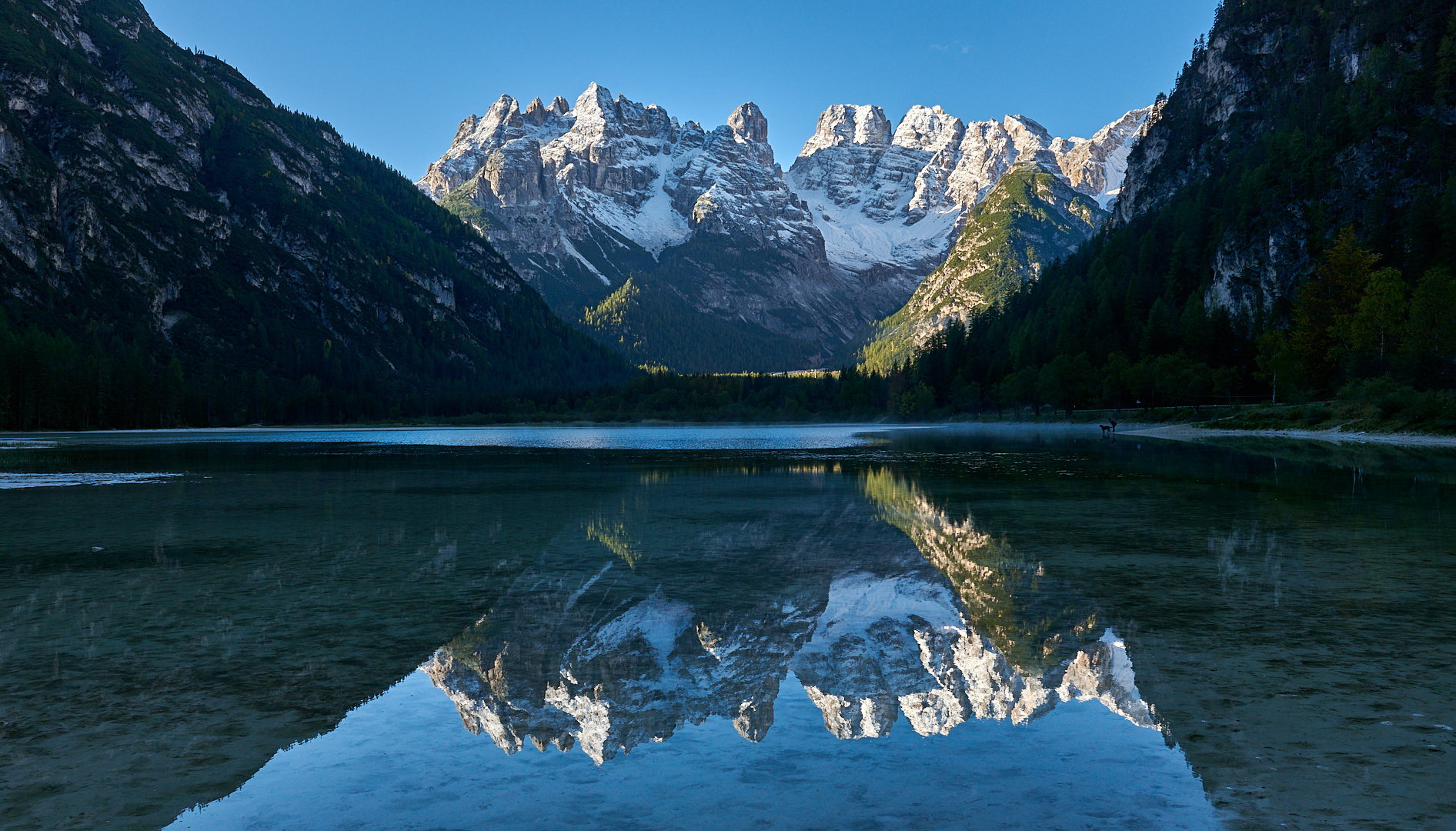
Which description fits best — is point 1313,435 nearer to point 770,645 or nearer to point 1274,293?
point 1274,293

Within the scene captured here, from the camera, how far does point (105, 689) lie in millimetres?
10586

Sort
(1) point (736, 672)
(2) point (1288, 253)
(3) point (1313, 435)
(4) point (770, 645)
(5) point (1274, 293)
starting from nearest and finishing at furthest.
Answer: (1) point (736, 672), (4) point (770, 645), (3) point (1313, 435), (2) point (1288, 253), (5) point (1274, 293)

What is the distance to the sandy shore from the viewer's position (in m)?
64.4

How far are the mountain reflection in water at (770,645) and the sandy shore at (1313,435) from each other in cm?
6039

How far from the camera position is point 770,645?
12805 millimetres

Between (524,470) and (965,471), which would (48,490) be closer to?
(524,470)

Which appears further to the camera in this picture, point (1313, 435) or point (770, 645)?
point (1313, 435)

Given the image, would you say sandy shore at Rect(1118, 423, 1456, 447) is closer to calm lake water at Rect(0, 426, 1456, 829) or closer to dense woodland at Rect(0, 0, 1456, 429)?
dense woodland at Rect(0, 0, 1456, 429)

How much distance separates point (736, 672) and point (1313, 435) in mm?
84510

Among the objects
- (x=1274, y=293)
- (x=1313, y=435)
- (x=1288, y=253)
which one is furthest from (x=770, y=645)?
(x=1288, y=253)

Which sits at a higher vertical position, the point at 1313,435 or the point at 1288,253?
the point at 1288,253

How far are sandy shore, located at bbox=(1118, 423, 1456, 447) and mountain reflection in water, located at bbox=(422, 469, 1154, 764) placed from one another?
60.4 m

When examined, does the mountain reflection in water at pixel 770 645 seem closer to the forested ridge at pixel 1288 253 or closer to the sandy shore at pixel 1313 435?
the sandy shore at pixel 1313 435

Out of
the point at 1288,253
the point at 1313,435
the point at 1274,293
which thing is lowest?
the point at 1313,435
